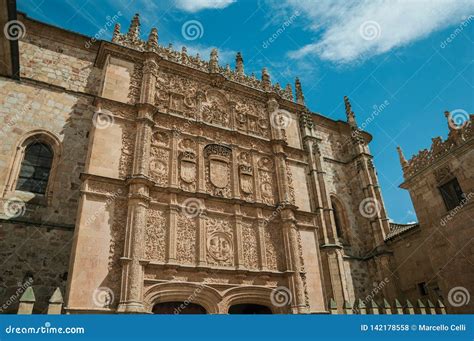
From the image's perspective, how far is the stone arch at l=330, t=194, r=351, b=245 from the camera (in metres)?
18.4

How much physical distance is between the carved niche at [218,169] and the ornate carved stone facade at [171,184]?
0.05 meters

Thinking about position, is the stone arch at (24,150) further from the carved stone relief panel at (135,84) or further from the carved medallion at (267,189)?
the carved medallion at (267,189)

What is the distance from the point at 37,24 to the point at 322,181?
14.9 metres

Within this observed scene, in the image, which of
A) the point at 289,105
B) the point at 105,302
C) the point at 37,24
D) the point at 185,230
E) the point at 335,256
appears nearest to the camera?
the point at 105,302

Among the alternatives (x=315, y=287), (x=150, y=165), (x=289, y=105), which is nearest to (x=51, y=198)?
(x=150, y=165)

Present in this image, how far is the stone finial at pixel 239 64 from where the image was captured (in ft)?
55.9

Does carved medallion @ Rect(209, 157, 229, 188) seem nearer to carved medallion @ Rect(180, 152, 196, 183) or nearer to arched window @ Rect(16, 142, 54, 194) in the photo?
carved medallion @ Rect(180, 152, 196, 183)

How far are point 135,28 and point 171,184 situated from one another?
7.71 meters

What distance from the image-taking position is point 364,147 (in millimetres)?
20750

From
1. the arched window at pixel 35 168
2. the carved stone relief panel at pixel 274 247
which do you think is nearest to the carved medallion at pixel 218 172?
the carved stone relief panel at pixel 274 247

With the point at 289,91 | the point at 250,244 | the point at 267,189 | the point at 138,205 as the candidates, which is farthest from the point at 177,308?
the point at 289,91

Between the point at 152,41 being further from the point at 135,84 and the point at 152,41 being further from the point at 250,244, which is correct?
the point at 250,244

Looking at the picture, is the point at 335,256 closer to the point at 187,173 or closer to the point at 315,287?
the point at 315,287

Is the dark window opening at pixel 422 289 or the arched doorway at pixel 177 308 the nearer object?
the arched doorway at pixel 177 308
